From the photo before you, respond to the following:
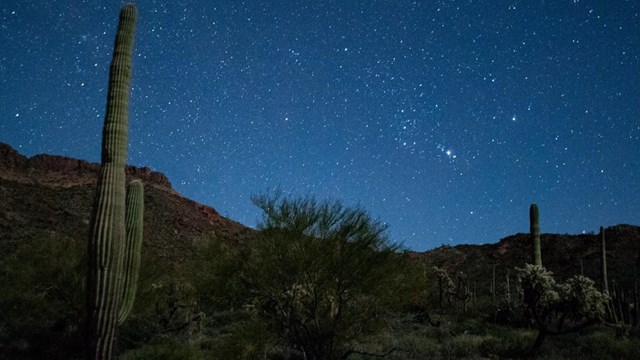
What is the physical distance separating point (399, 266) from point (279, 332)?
3.79 meters

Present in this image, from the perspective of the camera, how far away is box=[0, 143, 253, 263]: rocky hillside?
1319 inches

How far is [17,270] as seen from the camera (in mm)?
17453

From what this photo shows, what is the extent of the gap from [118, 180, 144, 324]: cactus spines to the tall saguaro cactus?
709 mm

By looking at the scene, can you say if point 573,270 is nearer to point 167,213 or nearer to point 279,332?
point 279,332

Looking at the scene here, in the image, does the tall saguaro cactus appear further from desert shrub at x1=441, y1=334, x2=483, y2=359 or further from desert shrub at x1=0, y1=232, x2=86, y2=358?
desert shrub at x1=441, y1=334, x2=483, y2=359

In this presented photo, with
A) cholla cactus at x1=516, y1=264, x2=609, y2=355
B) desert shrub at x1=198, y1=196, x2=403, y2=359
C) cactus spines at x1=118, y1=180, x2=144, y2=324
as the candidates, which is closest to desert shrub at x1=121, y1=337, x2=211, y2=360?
desert shrub at x1=198, y1=196, x2=403, y2=359

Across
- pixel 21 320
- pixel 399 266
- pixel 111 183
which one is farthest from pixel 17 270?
pixel 399 266

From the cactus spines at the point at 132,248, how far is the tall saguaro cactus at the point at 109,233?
2.33 ft

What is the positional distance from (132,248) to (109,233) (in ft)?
7.32

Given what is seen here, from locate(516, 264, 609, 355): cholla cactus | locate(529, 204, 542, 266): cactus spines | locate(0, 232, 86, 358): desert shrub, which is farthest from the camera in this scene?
locate(529, 204, 542, 266): cactus spines

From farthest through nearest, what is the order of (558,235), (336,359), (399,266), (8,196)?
(558,235) < (8,196) < (399,266) < (336,359)

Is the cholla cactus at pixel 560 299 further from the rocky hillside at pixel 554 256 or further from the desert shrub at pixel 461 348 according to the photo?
the rocky hillside at pixel 554 256

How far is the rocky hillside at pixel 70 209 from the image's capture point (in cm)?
3350

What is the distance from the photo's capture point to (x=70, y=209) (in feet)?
135
